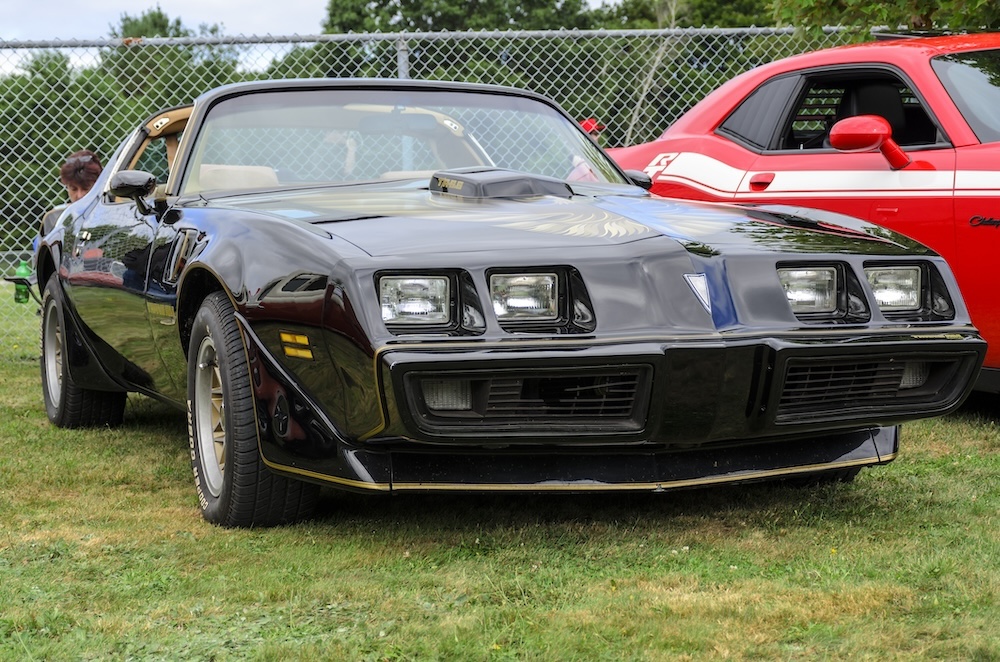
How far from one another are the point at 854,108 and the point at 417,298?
3.46 m

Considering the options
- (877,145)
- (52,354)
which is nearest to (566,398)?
(877,145)

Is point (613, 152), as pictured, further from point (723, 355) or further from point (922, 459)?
point (723, 355)

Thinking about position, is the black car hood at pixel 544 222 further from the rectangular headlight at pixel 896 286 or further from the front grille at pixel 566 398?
the front grille at pixel 566 398

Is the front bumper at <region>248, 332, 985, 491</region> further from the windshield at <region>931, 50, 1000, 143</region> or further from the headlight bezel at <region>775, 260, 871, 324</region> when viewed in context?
the windshield at <region>931, 50, 1000, 143</region>

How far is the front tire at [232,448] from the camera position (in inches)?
140

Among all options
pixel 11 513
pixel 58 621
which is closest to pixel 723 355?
pixel 58 621

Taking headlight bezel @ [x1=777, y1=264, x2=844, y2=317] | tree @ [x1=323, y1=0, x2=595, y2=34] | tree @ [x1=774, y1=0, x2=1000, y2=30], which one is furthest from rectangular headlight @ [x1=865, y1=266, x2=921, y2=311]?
tree @ [x1=323, y1=0, x2=595, y2=34]

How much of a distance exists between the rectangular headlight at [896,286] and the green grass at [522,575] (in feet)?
2.03

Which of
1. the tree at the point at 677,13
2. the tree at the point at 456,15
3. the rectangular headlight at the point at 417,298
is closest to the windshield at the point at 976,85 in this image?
the rectangular headlight at the point at 417,298

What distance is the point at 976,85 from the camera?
17.5 ft

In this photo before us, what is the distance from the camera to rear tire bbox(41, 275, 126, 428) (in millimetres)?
5746

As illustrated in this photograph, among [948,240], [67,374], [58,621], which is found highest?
[948,240]

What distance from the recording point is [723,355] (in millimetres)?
3156

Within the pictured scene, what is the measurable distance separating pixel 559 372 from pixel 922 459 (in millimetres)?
2091
